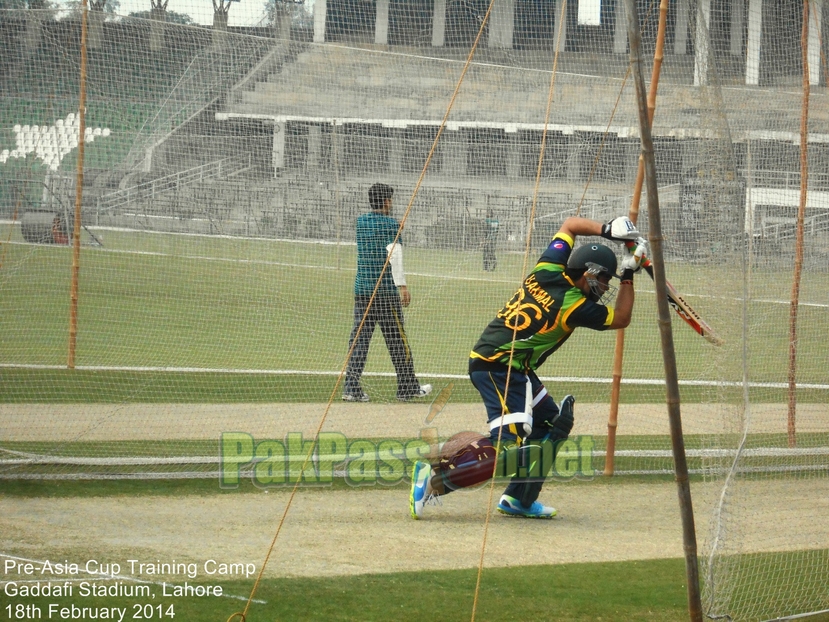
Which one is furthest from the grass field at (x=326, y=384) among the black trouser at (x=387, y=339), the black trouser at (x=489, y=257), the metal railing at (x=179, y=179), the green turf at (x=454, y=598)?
the metal railing at (x=179, y=179)

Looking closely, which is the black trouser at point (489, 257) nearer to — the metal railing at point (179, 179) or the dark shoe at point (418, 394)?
the dark shoe at point (418, 394)

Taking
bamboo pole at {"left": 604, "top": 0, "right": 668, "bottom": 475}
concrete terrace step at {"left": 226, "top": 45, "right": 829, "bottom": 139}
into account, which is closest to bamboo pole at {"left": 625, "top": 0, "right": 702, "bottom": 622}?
bamboo pole at {"left": 604, "top": 0, "right": 668, "bottom": 475}

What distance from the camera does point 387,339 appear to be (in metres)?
9.58

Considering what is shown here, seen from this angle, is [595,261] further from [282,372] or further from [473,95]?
[282,372]

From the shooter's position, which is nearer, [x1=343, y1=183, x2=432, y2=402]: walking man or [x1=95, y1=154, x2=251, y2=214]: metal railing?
[x1=95, y1=154, x2=251, y2=214]: metal railing

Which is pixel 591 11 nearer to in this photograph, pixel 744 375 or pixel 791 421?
pixel 791 421

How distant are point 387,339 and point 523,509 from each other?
3586 mm

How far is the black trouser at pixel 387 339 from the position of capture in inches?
373

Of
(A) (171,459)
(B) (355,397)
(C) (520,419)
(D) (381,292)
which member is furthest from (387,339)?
(C) (520,419)

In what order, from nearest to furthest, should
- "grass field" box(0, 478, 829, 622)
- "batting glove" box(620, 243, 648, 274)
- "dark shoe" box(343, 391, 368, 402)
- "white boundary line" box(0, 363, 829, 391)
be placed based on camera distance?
"grass field" box(0, 478, 829, 622) < "batting glove" box(620, 243, 648, 274) < "dark shoe" box(343, 391, 368, 402) < "white boundary line" box(0, 363, 829, 391)

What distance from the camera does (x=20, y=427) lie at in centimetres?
782

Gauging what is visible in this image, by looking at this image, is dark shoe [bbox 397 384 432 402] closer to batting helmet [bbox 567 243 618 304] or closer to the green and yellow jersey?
the green and yellow jersey

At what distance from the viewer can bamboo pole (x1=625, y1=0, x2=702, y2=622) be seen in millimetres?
3695

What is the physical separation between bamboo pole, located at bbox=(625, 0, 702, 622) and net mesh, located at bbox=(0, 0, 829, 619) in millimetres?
686
